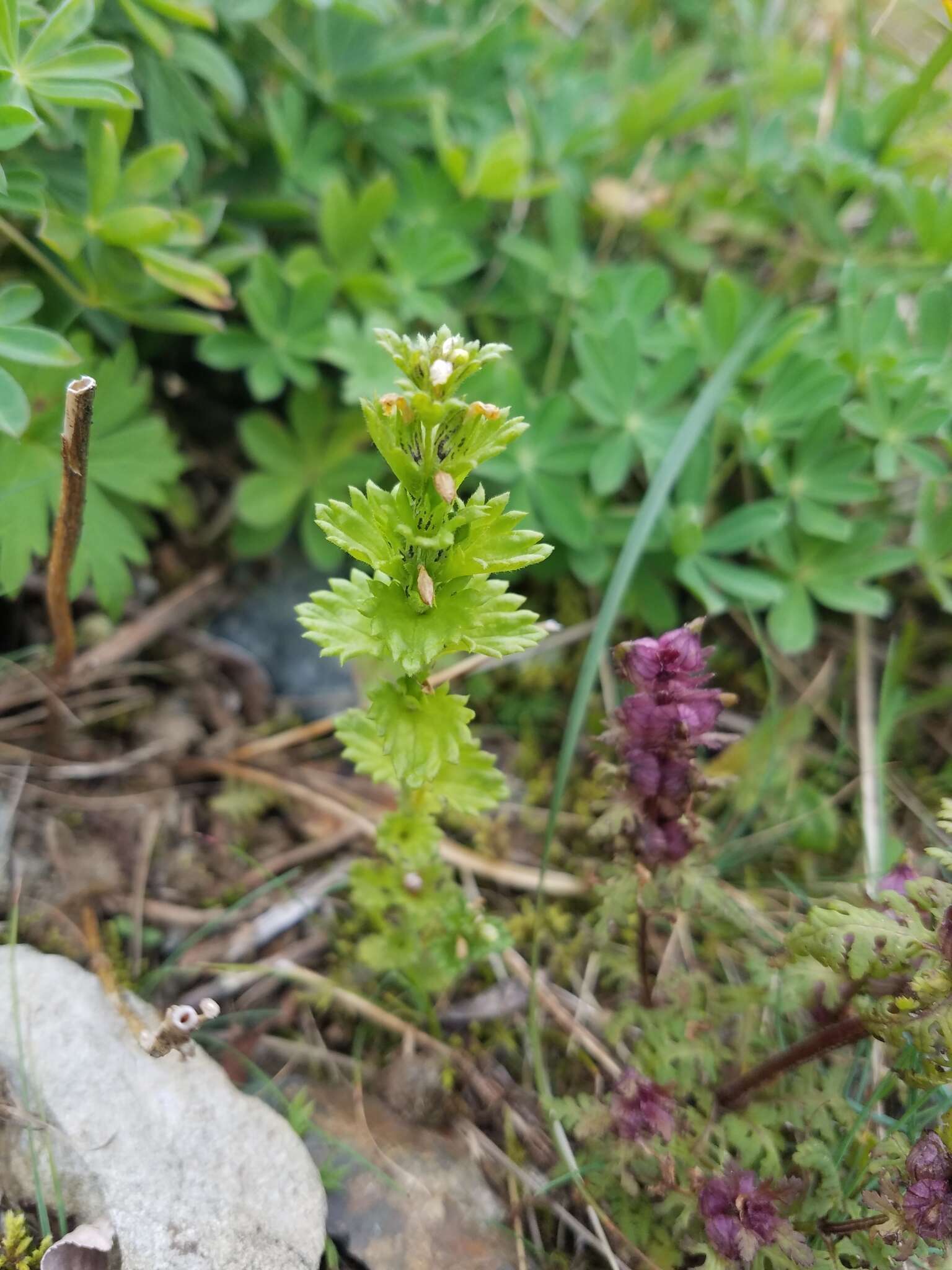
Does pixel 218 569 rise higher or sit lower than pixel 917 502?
lower

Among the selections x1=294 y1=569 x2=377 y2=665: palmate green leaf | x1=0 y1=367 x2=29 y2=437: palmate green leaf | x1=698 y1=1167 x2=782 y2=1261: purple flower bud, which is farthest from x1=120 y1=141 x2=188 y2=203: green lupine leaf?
x1=698 y1=1167 x2=782 y2=1261: purple flower bud

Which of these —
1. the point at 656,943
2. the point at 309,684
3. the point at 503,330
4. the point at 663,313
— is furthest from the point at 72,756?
the point at 663,313

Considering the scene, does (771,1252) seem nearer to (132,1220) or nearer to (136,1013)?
(132,1220)

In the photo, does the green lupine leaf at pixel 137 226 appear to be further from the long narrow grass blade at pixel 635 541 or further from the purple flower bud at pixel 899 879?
the purple flower bud at pixel 899 879

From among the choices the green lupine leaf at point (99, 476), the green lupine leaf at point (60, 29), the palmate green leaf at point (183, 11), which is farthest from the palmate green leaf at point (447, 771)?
the palmate green leaf at point (183, 11)

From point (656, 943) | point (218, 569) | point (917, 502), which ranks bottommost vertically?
point (656, 943)

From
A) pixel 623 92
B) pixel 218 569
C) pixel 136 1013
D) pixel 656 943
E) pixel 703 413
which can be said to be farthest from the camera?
pixel 623 92

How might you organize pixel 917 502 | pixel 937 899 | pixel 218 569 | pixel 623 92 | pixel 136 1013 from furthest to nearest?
pixel 623 92 < pixel 218 569 < pixel 917 502 < pixel 136 1013 < pixel 937 899
